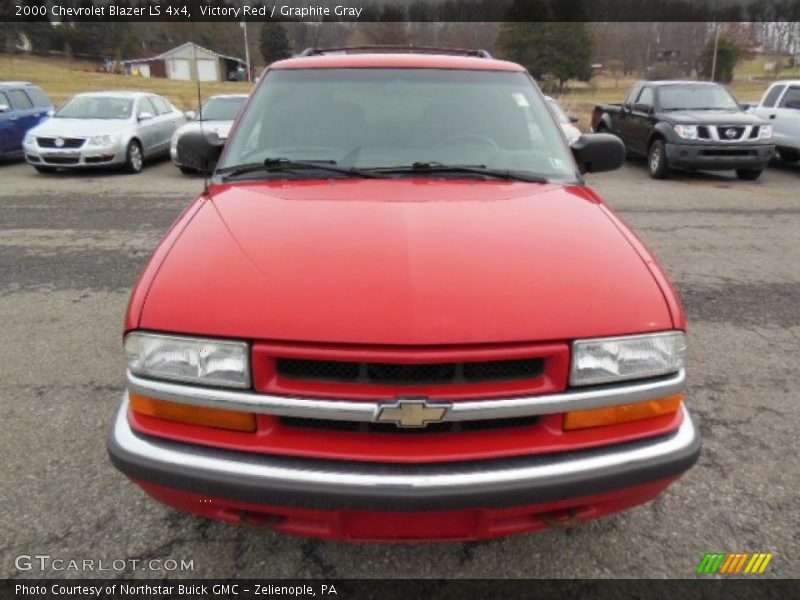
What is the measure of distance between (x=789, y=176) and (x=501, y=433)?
13158 mm

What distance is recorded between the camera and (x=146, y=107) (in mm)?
12883

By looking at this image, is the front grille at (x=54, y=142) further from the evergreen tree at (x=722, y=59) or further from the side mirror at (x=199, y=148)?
the evergreen tree at (x=722, y=59)

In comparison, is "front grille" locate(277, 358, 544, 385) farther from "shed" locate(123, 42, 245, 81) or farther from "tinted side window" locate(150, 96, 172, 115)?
"shed" locate(123, 42, 245, 81)

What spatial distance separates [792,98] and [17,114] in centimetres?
1597

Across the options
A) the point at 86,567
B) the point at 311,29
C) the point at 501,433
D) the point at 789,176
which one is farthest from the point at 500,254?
the point at 311,29

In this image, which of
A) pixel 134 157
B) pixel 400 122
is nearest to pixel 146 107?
pixel 134 157

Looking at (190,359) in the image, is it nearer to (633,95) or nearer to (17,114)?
(633,95)

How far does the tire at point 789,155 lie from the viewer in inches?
492

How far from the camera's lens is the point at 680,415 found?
2.10 metres

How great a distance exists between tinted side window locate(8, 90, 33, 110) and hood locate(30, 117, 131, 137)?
7.01 ft

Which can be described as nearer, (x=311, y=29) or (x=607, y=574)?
(x=607, y=574)

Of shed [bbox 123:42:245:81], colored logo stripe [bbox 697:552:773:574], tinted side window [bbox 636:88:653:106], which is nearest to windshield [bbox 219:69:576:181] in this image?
colored logo stripe [bbox 697:552:773:574]

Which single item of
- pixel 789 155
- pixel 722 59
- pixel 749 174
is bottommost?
pixel 749 174

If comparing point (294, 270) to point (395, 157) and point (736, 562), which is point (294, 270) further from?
point (736, 562)
